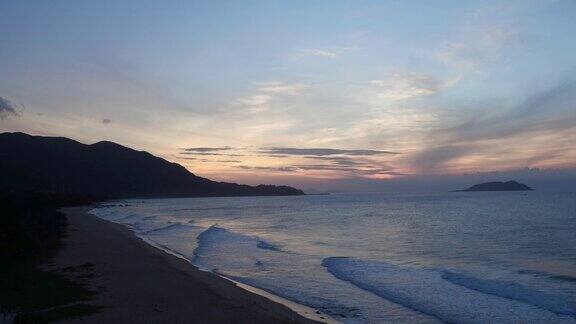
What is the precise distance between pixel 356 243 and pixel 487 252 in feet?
27.2

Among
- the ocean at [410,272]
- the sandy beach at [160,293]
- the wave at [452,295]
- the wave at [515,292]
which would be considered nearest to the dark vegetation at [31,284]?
the sandy beach at [160,293]

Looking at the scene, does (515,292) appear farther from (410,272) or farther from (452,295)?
(410,272)

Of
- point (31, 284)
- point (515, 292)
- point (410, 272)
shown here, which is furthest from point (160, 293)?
point (515, 292)

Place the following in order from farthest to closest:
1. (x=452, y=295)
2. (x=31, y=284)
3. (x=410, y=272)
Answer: (x=410, y=272)
(x=452, y=295)
(x=31, y=284)

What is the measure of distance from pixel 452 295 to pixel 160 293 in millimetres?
9007

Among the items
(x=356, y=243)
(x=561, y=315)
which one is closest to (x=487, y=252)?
(x=356, y=243)

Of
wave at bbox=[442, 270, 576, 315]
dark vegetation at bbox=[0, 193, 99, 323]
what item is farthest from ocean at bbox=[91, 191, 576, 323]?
dark vegetation at bbox=[0, 193, 99, 323]

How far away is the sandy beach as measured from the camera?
36.9 feet

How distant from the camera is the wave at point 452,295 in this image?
12.7 meters

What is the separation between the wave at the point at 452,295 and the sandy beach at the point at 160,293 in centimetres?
407

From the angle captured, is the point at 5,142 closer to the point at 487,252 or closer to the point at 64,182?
the point at 64,182

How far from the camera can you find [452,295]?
1512 cm

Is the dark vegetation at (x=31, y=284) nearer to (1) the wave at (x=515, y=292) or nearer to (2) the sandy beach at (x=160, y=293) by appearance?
(2) the sandy beach at (x=160, y=293)

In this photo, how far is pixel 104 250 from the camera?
2345cm
